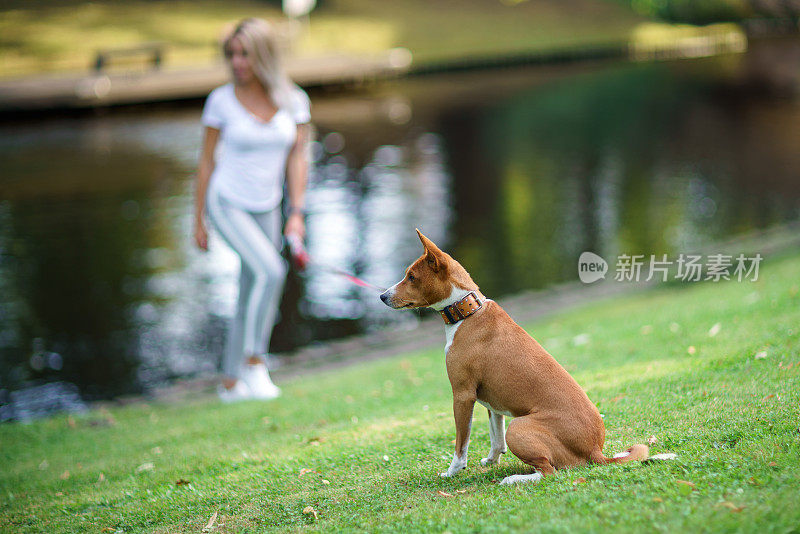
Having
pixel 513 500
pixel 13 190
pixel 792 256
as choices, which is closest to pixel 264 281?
pixel 513 500

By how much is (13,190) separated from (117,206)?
3.62m

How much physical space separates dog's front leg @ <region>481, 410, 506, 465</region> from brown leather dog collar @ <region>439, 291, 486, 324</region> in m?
→ 0.57

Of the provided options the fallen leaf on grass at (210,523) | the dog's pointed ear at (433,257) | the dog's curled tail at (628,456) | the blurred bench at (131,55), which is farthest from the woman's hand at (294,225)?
the blurred bench at (131,55)

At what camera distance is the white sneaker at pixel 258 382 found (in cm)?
739

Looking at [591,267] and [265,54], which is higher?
[265,54]

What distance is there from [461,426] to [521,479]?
0.41 metres

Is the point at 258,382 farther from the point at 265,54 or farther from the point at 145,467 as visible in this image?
the point at 265,54

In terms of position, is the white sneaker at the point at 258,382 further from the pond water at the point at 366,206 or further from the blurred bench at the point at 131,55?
the blurred bench at the point at 131,55

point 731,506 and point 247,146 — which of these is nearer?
point 731,506

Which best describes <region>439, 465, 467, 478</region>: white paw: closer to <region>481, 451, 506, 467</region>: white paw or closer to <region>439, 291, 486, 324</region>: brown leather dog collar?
<region>481, 451, 506, 467</region>: white paw

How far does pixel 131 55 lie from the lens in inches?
1460

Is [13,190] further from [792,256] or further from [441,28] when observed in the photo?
[441,28]

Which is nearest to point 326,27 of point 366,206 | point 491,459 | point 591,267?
point 366,206

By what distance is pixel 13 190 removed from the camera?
19.6 metres
